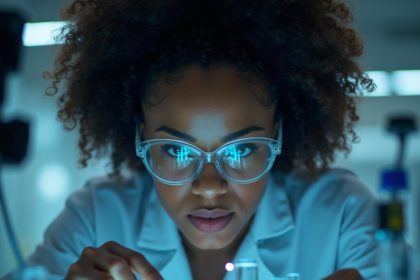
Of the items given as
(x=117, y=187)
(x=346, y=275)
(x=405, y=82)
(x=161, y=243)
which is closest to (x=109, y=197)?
(x=117, y=187)

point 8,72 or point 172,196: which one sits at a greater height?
point 8,72

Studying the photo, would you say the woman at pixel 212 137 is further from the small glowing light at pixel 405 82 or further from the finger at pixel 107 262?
the small glowing light at pixel 405 82

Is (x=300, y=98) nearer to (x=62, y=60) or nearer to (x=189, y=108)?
(x=189, y=108)

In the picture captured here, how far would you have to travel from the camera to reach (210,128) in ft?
4.16

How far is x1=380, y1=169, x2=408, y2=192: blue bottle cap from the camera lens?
859 mm

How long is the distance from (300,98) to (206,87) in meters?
0.31

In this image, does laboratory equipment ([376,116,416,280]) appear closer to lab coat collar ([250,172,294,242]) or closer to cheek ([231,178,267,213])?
cheek ([231,178,267,213])

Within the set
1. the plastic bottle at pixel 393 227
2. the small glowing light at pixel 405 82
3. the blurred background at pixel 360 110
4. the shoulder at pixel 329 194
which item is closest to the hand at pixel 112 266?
the plastic bottle at pixel 393 227

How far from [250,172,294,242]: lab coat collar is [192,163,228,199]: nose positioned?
0.92 feet

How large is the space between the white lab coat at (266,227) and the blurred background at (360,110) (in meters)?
1.87

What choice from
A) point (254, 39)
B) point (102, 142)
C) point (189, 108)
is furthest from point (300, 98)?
point (102, 142)

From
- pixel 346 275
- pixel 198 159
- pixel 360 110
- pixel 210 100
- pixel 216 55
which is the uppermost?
pixel 360 110

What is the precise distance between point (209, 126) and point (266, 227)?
1.25ft

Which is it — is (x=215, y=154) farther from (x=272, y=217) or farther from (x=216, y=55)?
(x=272, y=217)
